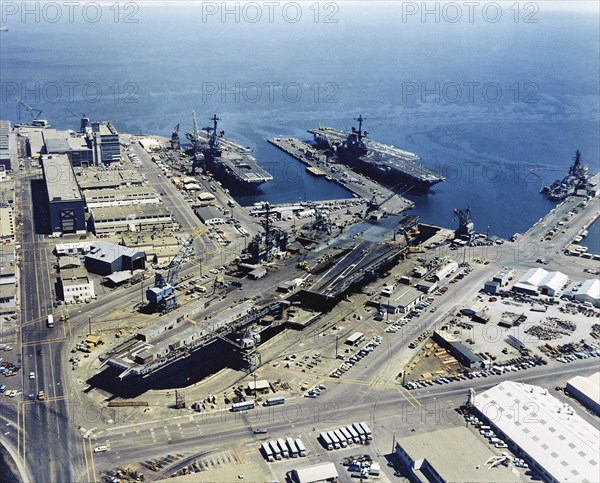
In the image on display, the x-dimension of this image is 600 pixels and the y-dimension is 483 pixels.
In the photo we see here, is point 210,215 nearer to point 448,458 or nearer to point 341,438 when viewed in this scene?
point 341,438

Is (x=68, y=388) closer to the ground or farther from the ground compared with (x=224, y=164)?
closer to the ground

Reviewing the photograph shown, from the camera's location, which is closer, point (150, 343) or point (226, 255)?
point (150, 343)

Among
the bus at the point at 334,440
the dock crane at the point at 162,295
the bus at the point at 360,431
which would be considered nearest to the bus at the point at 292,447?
the bus at the point at 334,440

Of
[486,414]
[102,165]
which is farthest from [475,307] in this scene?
[102,165]

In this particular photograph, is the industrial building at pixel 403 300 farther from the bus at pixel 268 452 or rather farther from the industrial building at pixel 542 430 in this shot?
the bus at pixel 268 452

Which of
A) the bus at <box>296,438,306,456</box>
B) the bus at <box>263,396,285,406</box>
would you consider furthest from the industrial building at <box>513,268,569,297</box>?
the bus at <box>296,438,306,456</box>

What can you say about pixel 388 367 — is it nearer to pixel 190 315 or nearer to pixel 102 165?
pixel 190 315

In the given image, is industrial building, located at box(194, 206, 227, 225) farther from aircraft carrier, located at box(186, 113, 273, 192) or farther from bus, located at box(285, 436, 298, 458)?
bus, located at box(285, 436, 298, 458)

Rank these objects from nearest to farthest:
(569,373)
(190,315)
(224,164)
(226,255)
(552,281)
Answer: (569,373) → (190,315) → (552,281) → (226,255) → (224,164)
